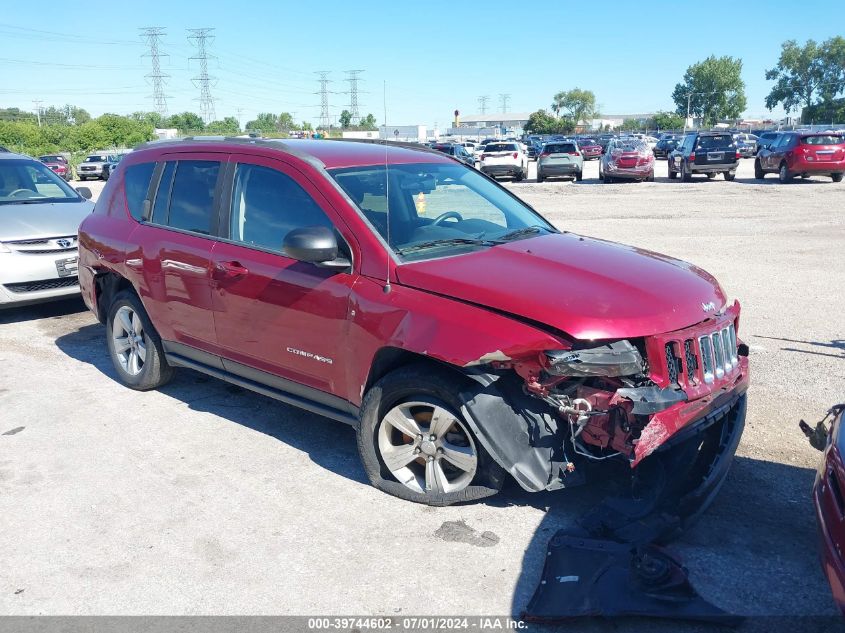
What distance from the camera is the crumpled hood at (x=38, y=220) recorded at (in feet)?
27.1

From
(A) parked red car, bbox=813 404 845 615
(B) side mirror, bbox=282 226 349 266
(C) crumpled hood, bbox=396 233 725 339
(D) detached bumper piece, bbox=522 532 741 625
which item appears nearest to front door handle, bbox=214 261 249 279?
(B) side mirror, bbox=282 226 349 266

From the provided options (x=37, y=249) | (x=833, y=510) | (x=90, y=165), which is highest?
(x=37, y=249)

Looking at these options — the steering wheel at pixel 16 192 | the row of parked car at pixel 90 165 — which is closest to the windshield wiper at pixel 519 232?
the steering wheel at pixel 16 192

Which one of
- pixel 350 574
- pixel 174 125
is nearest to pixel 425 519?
pixel 350 574

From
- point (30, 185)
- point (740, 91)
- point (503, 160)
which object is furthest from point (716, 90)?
point (30, 185)

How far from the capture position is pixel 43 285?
8.30 m

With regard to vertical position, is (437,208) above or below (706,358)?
above

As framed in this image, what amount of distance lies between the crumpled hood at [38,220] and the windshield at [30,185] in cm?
38

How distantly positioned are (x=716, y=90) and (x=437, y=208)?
159029 mm

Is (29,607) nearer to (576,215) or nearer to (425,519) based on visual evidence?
(425,519)

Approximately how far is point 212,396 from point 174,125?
98488mm

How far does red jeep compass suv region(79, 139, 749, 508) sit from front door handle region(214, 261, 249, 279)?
13mm

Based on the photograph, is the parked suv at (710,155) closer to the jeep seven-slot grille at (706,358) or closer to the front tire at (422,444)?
the jeep seven-slot grille at (706,358)

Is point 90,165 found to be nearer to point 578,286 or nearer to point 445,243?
point 445,243
